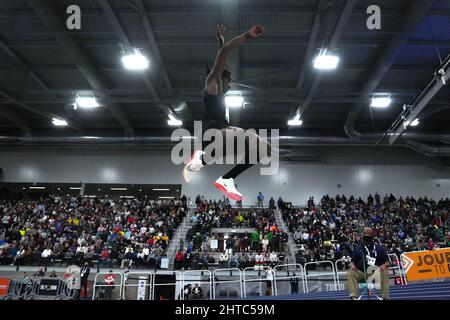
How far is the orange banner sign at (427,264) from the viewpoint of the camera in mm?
8727

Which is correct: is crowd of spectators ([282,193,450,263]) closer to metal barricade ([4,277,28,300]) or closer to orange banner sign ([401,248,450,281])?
orange banner sign ([401,248,450,281])

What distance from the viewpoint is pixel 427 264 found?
30.7 feet

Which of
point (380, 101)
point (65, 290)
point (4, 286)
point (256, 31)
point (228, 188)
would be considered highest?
point (380, 101)

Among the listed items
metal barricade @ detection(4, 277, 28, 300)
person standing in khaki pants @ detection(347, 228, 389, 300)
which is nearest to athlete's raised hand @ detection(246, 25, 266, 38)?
person standing in khaki pants @ detection(347, 228, 389, 300)

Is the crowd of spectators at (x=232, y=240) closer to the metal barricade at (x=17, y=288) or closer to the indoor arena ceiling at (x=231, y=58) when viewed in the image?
the metal barricade at (x=17, y=288)

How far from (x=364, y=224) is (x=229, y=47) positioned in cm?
2079

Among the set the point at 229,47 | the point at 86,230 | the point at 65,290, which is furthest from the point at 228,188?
the point at 86,230

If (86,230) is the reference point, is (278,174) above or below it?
above

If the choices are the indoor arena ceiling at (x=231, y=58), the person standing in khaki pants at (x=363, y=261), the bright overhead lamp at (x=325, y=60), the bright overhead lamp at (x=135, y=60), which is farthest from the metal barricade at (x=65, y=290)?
the bright overhead lamp at (x=325, y=60)

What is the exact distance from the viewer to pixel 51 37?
641 inches

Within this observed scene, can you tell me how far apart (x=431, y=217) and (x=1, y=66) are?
1034 inches

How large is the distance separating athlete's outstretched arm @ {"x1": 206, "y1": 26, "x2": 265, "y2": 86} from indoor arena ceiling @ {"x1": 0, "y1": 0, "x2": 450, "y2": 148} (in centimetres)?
1050

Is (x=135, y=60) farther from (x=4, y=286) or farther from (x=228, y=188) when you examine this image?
(x=228, y=188)
